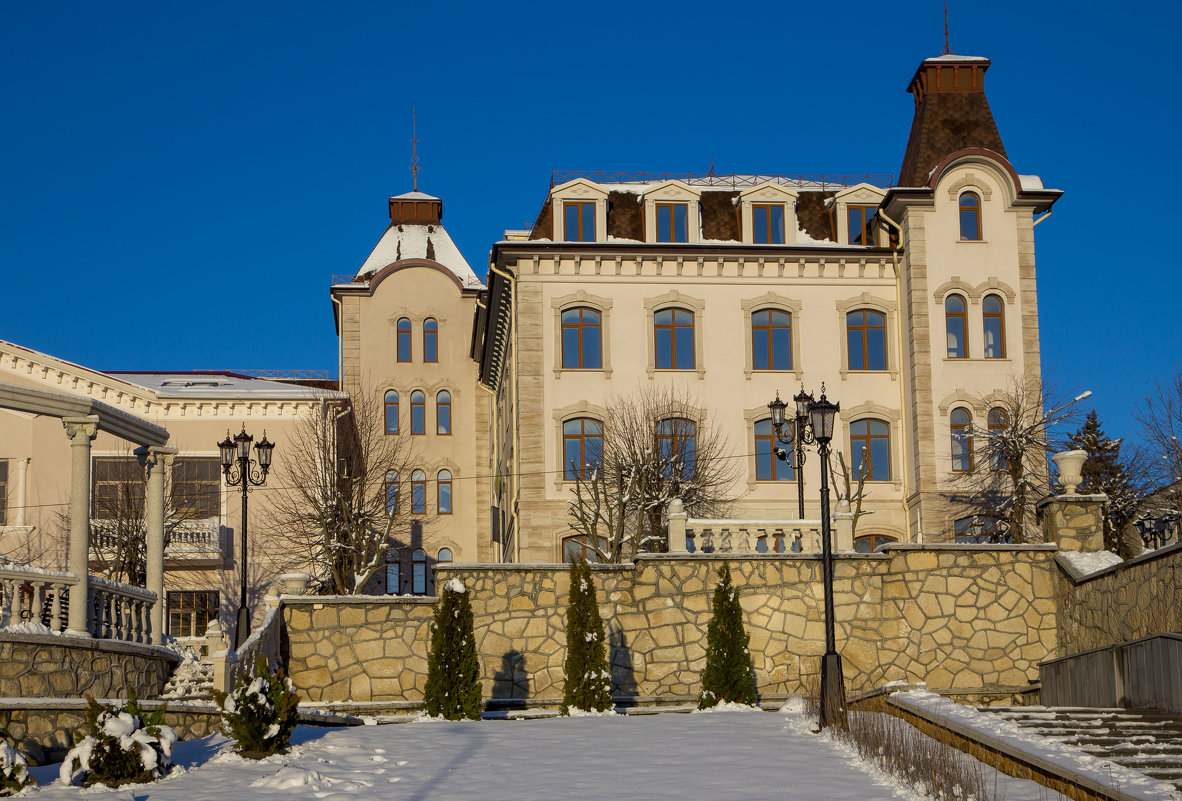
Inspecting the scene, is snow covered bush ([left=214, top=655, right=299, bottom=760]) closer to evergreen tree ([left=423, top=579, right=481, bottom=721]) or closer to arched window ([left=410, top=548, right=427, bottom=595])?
evergreen tree ([left=423, top=579, right=481, bottom=721])

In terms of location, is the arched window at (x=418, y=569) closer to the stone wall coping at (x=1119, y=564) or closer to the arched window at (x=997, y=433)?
the arched window at (x=997, y=433)

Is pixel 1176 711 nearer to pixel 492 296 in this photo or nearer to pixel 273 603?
pixel 273 603

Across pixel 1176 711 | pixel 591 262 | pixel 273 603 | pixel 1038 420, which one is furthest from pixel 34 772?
pixel 1038 420

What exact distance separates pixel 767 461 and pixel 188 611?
17.0 m

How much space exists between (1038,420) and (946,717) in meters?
23.1

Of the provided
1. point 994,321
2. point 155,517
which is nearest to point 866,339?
point 994,321

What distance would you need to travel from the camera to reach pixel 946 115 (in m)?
39.5

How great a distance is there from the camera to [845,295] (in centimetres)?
3803

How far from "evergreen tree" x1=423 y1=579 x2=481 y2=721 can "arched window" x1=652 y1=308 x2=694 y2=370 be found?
19802 millimetres

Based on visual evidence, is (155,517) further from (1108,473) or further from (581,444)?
(1108,473)

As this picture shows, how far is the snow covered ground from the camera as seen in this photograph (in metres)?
12.1

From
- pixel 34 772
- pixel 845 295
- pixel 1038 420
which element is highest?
pixel 845 295

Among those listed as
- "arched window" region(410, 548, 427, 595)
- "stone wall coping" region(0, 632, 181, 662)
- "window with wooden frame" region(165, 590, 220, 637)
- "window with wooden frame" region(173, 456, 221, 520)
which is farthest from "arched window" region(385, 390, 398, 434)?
"stone wall coping" region(0, 632, 181, 662)

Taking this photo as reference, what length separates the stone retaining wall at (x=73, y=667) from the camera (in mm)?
15102
